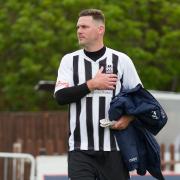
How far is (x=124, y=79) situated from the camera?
670 centimetres

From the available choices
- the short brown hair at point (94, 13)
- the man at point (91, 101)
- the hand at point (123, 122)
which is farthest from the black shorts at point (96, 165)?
the short brown hair at point (94, 13)

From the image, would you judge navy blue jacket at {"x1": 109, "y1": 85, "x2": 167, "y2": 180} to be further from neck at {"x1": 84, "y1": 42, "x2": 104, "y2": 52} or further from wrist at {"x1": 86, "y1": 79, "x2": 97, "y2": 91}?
neck at {"x1": 84, "y1": 42, "x2": 104, "y2": 52}

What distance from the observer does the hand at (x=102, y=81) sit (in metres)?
6.43

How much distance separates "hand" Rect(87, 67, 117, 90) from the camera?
6.43 m

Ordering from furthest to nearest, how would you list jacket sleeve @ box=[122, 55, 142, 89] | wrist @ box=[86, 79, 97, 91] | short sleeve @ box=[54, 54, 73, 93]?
jacket sleeve @ box=[122, 55, 142, 89] → short sleeve @ box=[54, 54, 73, 93] → wrist @ box=[86, 79, 97, 91]

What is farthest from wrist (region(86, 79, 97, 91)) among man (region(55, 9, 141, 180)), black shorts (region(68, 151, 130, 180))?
black shorts (region(68, 151, 130, 180))

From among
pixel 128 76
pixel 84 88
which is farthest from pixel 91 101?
pixel 128 76

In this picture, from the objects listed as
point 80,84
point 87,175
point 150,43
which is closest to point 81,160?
point 87,175

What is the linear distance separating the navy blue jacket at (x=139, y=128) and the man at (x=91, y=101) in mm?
68

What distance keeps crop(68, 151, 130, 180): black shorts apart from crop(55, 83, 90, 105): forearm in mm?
405

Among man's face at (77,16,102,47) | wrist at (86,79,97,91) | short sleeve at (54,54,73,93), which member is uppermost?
man's face at (77,16,102,47)

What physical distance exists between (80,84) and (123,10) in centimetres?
1676

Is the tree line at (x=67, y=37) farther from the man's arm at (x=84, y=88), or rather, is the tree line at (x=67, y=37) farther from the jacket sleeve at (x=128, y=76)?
the man's arm at (x=84, y=88)

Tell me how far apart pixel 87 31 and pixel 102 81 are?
0.43 meters
